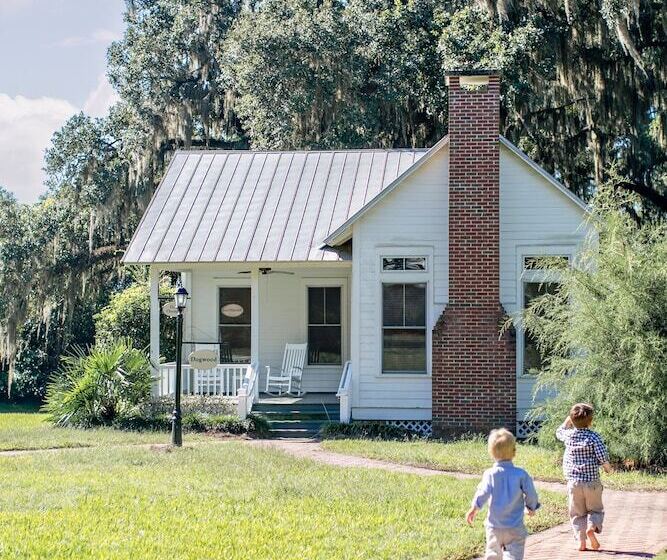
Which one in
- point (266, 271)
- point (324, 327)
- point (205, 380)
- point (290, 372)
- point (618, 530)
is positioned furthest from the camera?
point (324, 327)

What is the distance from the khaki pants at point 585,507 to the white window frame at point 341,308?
11.9 m

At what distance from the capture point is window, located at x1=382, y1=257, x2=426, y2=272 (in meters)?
18.8

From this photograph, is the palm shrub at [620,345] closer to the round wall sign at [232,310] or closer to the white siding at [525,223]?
the white siding at [525,223]

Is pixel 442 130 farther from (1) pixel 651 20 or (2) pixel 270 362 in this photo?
(2) pixel 270 362

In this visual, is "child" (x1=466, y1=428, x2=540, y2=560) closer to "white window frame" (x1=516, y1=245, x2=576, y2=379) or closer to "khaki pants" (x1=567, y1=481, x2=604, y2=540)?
"khaki pants" (x1=567, y1=481, x2=604, y2=540)

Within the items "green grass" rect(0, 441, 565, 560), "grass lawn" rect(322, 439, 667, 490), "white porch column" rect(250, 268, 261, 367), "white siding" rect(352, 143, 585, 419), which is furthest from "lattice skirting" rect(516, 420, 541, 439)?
"green grass" rect(0, 441, 565, 560)

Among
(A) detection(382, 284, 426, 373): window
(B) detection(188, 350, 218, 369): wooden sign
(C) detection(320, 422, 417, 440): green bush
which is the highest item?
(A) detection(382, 284, 426, 373): window

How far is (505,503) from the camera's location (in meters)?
7.66

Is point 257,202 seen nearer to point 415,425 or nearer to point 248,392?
point 248,392

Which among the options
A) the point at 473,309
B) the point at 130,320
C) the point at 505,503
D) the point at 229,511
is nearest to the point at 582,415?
the point at 505,503

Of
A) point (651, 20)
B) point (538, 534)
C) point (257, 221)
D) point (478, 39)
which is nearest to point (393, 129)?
point (478, 39)

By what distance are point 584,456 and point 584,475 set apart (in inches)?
6.6

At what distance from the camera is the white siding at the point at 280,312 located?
70.3ft

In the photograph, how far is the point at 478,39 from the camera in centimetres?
2514
